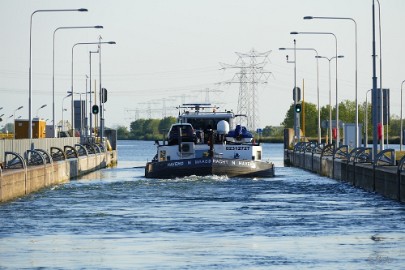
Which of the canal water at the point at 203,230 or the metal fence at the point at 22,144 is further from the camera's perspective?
the metal fence at the point at 22,144

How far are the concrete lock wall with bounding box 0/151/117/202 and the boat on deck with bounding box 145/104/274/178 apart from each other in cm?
411

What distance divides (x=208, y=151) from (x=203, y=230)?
90.8 feet

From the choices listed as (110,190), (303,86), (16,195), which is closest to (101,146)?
(303,86)

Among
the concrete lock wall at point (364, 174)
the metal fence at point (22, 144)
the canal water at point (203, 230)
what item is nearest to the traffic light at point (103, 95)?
the metal fence at point (22, 144)

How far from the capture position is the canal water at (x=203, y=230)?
73.7ft

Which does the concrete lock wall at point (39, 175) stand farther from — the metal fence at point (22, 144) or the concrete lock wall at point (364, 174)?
the concrete lock wall at point (364, 174)

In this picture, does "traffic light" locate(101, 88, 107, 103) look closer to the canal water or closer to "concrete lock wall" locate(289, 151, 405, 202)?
"concrete lock wall" locate(289, 151, 405, 202)

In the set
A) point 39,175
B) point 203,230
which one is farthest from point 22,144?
point 203,230

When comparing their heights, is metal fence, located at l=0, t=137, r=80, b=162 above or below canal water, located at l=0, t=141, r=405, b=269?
above

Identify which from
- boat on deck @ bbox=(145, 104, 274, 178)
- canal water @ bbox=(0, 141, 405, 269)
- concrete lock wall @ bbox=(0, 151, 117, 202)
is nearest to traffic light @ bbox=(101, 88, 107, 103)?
concrete lock wall @ bbox=(0, 151, 117, 202)

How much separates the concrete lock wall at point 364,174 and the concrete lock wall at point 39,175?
11540 millimetres

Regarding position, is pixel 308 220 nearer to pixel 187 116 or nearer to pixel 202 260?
pixel 202 260

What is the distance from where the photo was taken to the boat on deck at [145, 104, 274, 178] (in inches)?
2137

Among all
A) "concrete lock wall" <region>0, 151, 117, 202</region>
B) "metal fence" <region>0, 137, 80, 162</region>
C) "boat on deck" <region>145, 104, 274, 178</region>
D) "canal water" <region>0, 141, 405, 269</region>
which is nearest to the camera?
"canal water" <region>0, 141, 405, 269</region>
